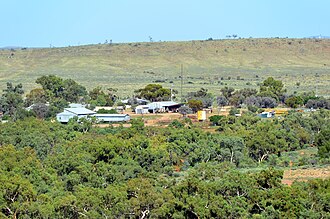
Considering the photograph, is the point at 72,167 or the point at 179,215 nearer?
the point at 179,215

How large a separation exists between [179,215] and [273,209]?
11.2 feet

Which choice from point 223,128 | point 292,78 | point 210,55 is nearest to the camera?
point 223,128

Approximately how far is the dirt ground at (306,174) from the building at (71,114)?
28.4 m

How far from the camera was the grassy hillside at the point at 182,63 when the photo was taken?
118m

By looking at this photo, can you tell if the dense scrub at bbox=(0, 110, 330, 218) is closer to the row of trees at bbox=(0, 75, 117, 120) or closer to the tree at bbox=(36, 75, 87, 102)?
the row of trees at bbox=(0, 75, 117, 120)

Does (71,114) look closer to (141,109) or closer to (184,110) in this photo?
(141,109)

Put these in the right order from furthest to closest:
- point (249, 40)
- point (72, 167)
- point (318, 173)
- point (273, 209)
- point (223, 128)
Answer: point (249, 40)
point (223, 128)
point (318, 173)
point (72, 167)
point (273, 209)

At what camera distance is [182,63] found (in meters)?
145

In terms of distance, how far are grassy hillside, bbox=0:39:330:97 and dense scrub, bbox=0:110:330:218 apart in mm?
58104

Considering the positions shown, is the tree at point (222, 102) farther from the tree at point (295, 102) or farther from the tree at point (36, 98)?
the tree at point (36, 98)

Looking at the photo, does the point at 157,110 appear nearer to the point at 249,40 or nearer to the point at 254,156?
the point at 254,156

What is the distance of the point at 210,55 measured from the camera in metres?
151

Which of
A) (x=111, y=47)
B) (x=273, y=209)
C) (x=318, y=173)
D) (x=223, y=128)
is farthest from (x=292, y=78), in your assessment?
(x=273, y=209)

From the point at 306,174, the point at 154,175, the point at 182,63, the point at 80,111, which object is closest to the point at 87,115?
the point at 80,111
